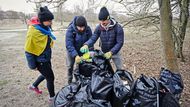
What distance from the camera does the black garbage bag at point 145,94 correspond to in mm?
3054

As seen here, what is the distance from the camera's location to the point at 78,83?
3723mm

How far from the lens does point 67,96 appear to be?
3449 millimetres

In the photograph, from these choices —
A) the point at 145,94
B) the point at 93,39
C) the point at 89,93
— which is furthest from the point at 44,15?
the point at 145,94

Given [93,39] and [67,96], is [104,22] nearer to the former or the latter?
[93,39]

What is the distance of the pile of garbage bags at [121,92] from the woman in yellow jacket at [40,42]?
1.04 meters

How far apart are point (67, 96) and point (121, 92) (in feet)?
2.43

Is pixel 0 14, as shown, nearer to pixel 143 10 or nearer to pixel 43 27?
pixel 143 10

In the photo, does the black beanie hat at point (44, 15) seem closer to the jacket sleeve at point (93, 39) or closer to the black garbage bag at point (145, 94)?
the jacket sleeve at point (93, 39)

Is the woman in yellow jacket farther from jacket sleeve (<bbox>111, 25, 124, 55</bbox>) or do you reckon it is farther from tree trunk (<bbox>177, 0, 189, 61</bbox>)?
tree trunk (<bbox>177, 0, 189, 61</bbox>)

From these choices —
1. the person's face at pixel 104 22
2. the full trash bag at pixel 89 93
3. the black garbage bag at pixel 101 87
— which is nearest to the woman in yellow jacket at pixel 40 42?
the person's face at pixel 104 22

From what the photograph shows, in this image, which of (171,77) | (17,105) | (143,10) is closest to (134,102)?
(171,77)

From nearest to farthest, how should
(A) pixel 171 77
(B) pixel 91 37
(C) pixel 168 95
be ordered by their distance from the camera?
(C) pixel 168 95 → (A) pixel 171 77 → (B) pixel 91 37

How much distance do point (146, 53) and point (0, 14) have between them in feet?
109

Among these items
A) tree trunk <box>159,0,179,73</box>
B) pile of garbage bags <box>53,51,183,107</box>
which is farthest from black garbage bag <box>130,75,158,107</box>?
tree trunk <box>159,0,179,73</box>
